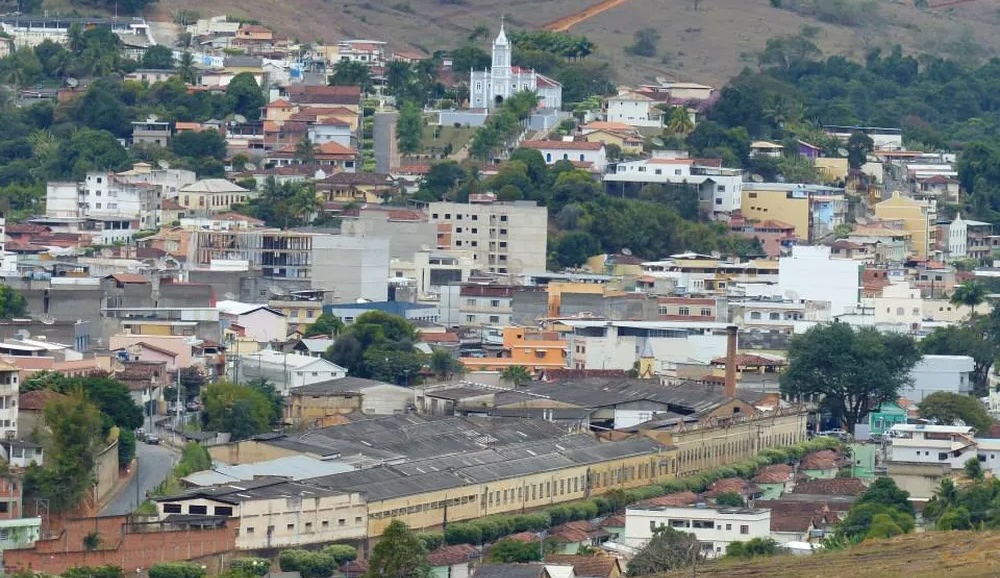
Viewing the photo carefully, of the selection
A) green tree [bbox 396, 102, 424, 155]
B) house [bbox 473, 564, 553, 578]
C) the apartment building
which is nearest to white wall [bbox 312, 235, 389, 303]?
the apartment building

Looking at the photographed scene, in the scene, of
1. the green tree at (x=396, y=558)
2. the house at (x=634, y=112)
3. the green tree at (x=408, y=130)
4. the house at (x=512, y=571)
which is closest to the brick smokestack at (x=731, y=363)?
the house at (x=512, y=571)

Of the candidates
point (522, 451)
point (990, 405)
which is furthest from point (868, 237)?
point (522, 451)

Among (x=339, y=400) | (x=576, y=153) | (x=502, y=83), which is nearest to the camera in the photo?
(x=339, y=400)

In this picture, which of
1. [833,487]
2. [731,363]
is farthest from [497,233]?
[833,487]

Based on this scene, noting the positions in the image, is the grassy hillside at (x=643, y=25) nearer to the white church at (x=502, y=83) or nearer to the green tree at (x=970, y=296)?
the white church at (x=502, y=83)

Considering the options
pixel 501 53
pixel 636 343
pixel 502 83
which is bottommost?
pixel 636 343

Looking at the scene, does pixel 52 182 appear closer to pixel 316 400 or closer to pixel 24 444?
pixel 316 400

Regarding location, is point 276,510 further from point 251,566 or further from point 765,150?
point 765,150
